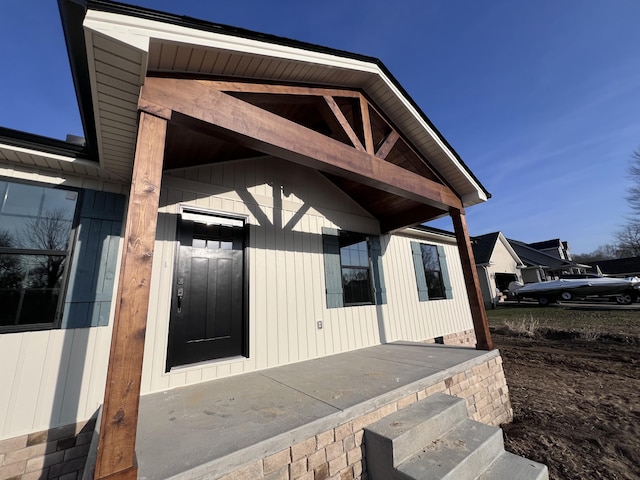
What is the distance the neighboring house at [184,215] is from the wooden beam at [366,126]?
30 millimetres

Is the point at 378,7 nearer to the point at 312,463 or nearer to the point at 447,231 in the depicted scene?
the point at 447,231

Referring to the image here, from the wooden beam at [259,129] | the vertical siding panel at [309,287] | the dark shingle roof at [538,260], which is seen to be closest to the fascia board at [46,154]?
the wooden beam at [259,129]

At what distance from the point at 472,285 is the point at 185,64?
168 inches

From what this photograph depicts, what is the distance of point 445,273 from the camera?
6.44 meters

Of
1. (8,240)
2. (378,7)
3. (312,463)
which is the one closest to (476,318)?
(312,463)

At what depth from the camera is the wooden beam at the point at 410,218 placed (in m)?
4.43

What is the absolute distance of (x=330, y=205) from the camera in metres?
4.64

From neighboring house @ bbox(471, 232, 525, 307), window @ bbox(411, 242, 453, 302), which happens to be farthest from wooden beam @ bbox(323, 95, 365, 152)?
neighboring house @ bbox(471, 232, 525, 307)

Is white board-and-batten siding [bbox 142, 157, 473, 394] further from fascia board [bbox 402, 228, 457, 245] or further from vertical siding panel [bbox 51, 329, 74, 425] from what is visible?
fascia board [bbox 402, 228, 457, 245]

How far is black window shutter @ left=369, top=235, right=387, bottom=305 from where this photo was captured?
4840mm

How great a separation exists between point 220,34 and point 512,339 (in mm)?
9781

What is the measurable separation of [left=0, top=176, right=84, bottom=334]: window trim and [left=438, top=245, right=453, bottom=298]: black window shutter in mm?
6801

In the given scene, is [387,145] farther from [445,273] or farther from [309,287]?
[445,273]

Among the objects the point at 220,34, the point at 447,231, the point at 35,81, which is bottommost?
the point at 447,231
